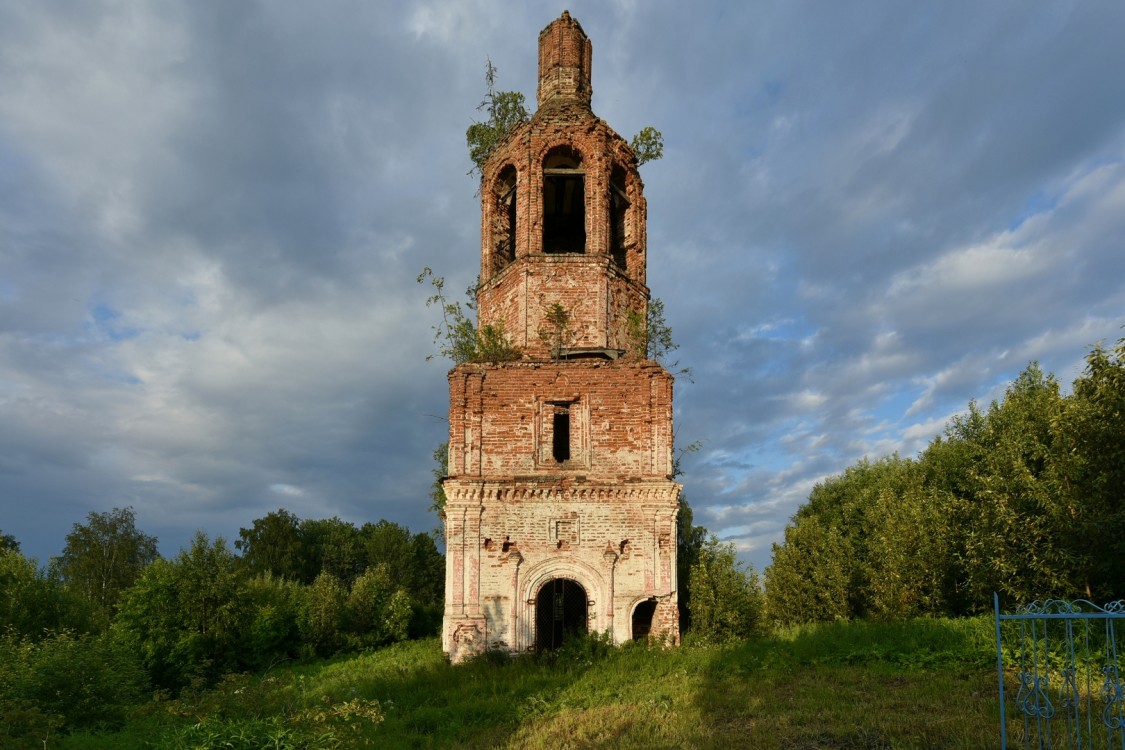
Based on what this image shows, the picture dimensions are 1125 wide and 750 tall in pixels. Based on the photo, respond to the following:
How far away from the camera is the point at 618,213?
1966 centimetres

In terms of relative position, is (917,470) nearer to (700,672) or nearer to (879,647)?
(879,647)

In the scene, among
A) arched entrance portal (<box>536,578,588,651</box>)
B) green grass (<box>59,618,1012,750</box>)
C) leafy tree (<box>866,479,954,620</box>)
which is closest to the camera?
green grass (<box>59,618,1012,750</box>)

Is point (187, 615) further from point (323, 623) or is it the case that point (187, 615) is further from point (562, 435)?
point (562, 435)

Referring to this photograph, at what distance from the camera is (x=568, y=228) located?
22.0 meters

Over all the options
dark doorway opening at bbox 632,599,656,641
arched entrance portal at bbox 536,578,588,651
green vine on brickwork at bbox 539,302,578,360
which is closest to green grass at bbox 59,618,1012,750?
dark doorway opening at bbox 632,599,656,641

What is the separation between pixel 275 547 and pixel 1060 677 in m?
39.3

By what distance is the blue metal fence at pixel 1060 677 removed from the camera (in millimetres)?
6859

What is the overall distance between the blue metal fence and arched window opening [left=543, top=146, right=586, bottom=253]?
495 inches

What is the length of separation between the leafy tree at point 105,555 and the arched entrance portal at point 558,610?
23.9m

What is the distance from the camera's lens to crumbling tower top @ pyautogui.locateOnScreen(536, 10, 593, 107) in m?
19.6

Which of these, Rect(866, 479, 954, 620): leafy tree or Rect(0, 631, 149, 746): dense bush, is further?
Rect(866, 479, 954, 620): leafy tree

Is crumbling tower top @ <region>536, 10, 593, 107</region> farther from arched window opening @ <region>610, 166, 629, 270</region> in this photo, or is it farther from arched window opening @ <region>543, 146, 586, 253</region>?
arched window opening @ <region>610, 166, 629, 270</region>

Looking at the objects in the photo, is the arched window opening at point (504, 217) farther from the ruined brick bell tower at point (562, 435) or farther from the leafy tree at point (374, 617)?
the leafy tree at point (374, 617)

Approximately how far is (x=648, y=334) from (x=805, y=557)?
1129 centimetres
